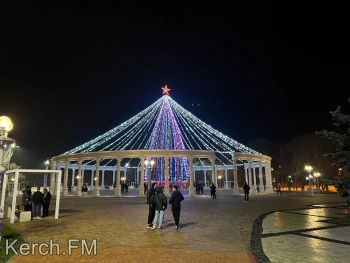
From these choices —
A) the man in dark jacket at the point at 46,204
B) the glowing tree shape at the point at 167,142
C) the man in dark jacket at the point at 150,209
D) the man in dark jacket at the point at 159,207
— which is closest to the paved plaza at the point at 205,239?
the man in dark jacket at the point at 150,209

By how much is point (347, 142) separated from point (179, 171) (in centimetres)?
2177

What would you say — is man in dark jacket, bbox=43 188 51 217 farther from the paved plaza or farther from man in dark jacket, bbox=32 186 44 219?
the paved plaza

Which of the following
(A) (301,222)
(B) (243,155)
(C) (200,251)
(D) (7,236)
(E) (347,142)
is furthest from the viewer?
(B) (243,155)

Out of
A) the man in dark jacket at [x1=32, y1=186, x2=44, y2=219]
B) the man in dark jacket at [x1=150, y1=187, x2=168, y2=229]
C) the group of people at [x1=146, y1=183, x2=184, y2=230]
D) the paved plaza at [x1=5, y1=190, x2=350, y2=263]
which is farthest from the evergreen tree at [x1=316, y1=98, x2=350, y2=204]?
→ the man in dark jacket at [x1=32, y1=186, x2=44, y2=219]

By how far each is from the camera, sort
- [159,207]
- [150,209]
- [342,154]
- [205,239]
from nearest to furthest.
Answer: [205,239], [159,207], [150,209], [342,154]

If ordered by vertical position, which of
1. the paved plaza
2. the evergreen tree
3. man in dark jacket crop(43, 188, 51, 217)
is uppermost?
the evergreen tree

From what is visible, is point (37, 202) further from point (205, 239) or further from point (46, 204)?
point (205, 239)

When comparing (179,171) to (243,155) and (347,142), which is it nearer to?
(243,155)

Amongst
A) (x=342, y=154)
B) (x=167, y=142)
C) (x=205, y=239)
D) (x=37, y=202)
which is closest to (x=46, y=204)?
(x=37, y=202)


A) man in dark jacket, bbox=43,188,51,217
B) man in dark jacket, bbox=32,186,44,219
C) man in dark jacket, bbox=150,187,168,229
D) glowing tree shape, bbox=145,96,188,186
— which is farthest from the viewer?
glowing tree shape, bbox=145,96,188,186

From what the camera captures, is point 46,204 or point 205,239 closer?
point 205,239

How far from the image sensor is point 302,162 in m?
43.6

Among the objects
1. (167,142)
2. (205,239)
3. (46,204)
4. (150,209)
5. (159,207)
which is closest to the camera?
(205,239)

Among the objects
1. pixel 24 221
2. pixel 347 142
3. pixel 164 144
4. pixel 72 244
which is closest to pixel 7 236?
pixel 72 244
